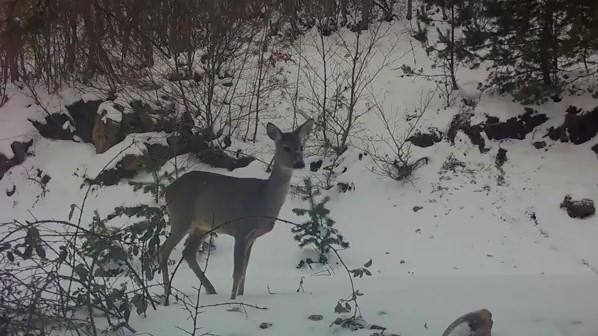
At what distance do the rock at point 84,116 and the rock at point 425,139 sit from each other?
677 cm

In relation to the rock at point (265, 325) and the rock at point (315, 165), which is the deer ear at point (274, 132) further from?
the rock at point (315, 165)

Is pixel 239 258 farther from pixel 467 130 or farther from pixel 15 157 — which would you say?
pixel 15 157

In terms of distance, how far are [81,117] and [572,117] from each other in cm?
998

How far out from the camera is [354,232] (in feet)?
36.4

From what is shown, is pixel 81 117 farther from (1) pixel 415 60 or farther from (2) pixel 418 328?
(2) pixel 418 328

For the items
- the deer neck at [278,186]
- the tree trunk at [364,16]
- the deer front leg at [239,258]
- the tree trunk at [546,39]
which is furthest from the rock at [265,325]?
the tree trunk at [364,16]

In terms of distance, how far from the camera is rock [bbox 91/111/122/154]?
1373 cm

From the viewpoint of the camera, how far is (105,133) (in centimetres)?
1380

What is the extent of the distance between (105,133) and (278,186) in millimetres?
8600

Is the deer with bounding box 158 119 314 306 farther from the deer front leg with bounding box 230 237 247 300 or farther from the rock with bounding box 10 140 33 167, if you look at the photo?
the rock with bounding box 10 140 33 167

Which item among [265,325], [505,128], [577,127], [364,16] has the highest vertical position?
[364,16]

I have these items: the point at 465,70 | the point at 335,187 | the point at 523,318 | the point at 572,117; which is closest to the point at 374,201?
the point at 335,187

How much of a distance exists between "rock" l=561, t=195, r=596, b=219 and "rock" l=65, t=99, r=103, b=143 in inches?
377

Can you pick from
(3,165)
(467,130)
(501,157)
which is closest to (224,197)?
(501,157)
